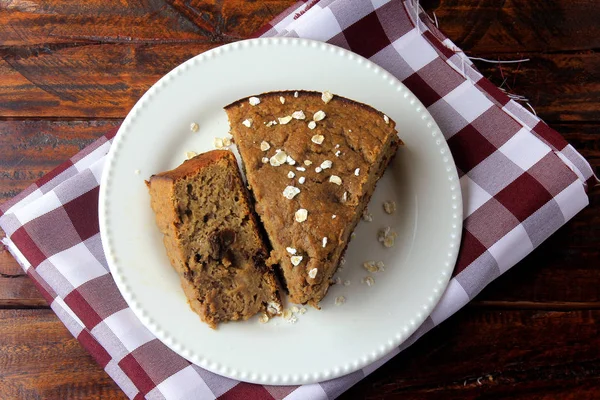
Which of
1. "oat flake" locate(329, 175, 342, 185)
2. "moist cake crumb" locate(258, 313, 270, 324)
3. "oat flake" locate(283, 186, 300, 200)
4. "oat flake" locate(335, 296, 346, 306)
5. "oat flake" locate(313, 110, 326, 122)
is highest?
"oat flake" locate(313, 110, 326, 122)

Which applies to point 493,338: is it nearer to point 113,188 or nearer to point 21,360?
point 113,188

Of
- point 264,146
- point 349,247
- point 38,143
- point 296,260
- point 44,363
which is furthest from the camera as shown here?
point 38,143

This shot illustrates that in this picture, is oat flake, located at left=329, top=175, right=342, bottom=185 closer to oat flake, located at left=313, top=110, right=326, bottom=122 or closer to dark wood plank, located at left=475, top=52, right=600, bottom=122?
oat flake, located at left=313, top=110, right=326, bottom=122

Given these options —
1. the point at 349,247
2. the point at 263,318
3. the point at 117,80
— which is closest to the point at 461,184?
the point at 349,247

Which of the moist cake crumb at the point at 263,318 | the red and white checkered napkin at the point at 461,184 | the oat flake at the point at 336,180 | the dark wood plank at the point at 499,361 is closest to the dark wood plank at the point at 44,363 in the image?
the red and white checkered napkin at the point at 461,184

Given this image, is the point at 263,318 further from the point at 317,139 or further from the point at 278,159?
the point at 317,139

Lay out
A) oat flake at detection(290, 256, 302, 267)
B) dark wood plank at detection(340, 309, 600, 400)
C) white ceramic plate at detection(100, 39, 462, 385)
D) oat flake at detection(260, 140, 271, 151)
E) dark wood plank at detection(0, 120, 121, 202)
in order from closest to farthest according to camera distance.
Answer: oat flake at detection(290, 256, 302, 267), oat flake at detection(260, 140, 271, 151), white ceramic plate at detection(100, 39, 462, 385), dark wood plank at detection(340, 309, 600, 400), dark wood plank at detection(0, 120, 121, 202)

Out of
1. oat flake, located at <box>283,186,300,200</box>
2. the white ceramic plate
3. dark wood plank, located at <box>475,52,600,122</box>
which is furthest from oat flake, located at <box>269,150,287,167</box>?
dark wood plank, located at <box>475,52,600,122</box>
